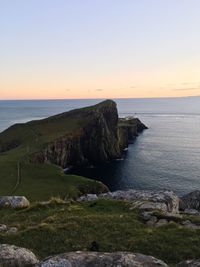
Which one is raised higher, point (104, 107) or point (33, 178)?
point (104, 107)

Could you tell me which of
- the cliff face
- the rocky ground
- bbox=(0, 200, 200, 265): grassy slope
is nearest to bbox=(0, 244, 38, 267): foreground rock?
the rocky ground

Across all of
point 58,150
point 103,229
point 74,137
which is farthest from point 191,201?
point 74,137

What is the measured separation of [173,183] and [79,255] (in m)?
86.9

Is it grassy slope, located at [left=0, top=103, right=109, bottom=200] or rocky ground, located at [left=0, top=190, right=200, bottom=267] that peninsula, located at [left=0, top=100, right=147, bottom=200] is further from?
rocky ground, located at [left=0, top=190, right=200, bottom=267]

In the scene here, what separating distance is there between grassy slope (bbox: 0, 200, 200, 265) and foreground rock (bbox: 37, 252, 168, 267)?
4189mm

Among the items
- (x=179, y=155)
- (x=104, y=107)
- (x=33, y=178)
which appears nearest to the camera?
(x=33, y=178)

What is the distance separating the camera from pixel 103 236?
21531 mm

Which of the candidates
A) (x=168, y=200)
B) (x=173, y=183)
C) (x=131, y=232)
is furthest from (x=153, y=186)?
(x=131, y=232)

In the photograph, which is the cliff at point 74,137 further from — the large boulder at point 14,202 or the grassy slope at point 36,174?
the large boulder at point 14,202

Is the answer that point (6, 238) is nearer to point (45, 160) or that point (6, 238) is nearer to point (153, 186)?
point (153, 186)

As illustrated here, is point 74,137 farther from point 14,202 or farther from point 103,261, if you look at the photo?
point 103,261

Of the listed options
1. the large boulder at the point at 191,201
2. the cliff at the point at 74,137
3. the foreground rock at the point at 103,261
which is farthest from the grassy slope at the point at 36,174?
the foreground rock at the point at 103,261

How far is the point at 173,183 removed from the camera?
324 feet

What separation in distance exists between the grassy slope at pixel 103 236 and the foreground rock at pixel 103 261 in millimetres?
4189
